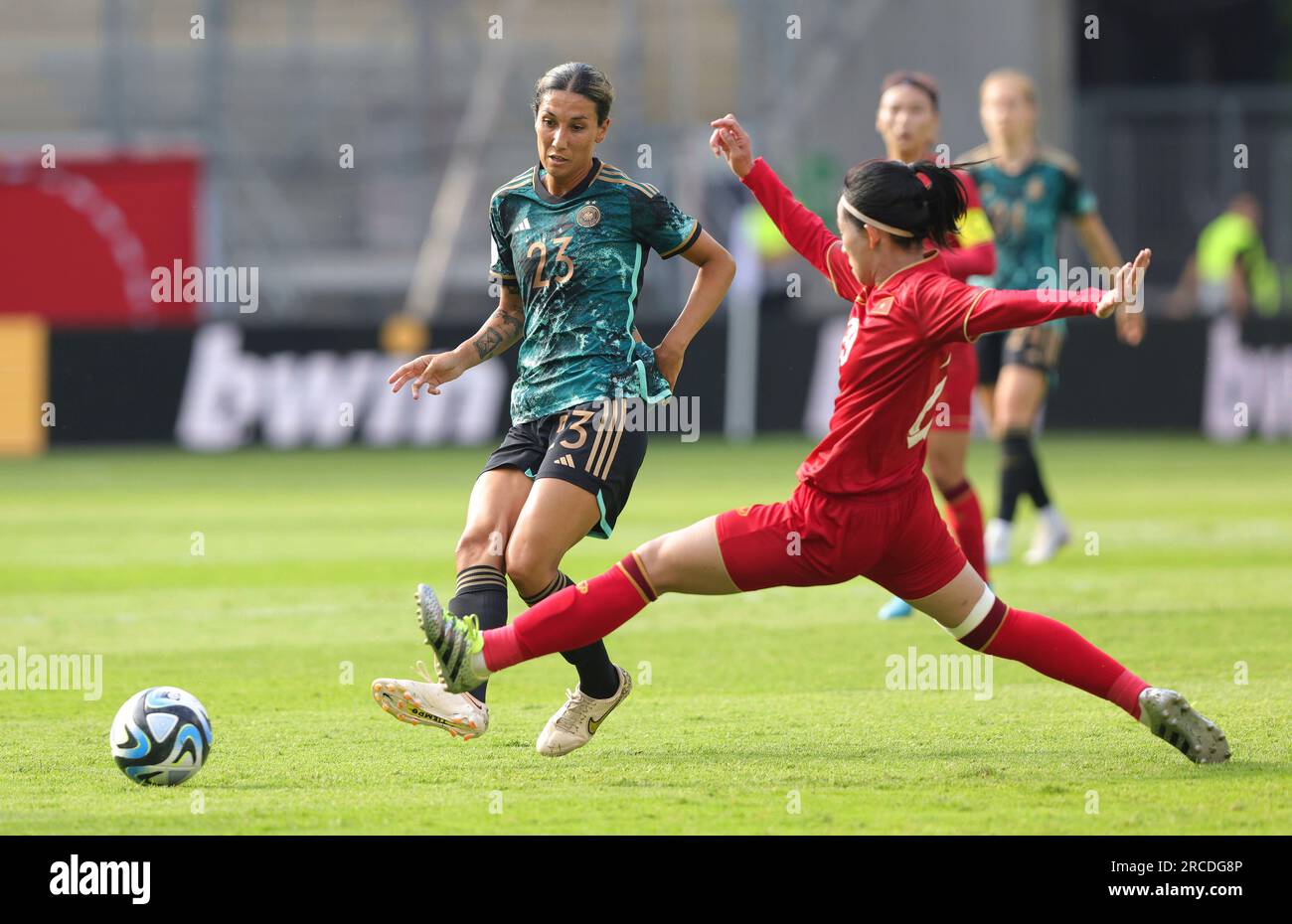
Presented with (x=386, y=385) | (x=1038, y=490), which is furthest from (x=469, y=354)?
(x=386, y=385)

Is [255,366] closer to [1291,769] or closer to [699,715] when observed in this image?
[699,715]

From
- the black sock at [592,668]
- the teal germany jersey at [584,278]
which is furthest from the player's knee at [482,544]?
the teal germany jersey at [584,278]

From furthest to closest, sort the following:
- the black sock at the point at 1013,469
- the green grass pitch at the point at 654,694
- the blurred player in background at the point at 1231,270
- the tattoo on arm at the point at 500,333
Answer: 1. the blurred player in background at the point at 1231,270
2. the black sock at the point at 1013,469
3. the tattoo on arm at the point at 500,333
4. the green grass pitch at the point at 654,694

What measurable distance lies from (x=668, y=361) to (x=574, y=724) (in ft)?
4.18

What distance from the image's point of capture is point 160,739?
235 inches

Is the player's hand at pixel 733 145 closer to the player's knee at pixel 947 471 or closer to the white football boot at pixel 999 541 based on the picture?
the player's knee at pixel 947 471

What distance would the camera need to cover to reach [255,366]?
822 inches

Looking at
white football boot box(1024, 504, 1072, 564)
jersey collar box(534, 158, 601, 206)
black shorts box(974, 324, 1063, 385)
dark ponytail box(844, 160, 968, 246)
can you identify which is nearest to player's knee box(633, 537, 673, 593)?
dark ponytail box(844, 160, 968, 246)

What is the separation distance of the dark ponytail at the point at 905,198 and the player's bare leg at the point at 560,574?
A: 4.30ft

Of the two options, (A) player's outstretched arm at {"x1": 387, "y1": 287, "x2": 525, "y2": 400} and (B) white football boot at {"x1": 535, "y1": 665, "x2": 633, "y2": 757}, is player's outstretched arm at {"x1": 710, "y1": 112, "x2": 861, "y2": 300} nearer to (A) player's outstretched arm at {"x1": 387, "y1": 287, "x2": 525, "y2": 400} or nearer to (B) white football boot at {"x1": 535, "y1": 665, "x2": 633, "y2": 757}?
(A) player's outstretched arm at {"x1": 387, "y1": 287, "x2": 525, "y2": 400}

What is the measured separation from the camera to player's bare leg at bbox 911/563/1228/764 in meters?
6.04

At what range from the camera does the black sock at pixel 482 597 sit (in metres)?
6.27

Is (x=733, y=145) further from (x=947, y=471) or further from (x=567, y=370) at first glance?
(x=947, y=471)

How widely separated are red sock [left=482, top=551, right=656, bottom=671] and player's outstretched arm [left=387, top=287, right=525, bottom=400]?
888mm
